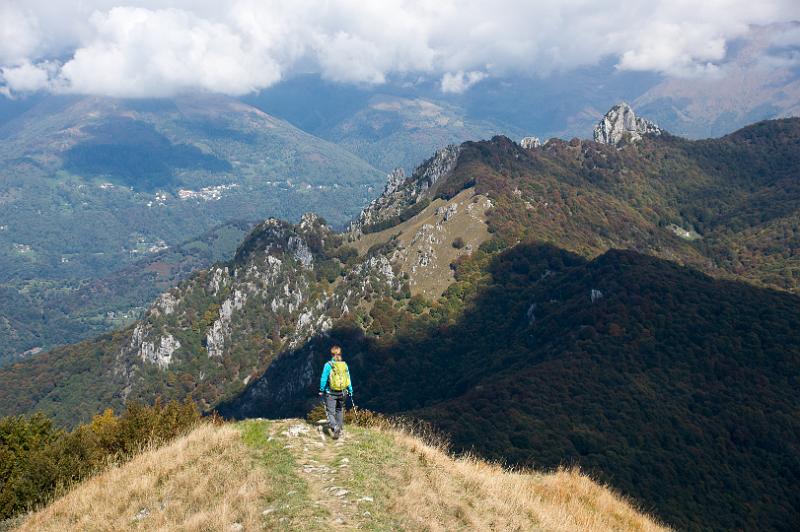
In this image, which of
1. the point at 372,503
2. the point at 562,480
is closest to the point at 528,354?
the point at 562,480

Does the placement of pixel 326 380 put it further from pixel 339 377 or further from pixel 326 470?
pixel 326 470

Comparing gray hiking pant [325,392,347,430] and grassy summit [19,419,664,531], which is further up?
gray hiking pant [325,392,347,430]

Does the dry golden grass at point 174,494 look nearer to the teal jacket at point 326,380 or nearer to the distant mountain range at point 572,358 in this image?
the teal jacket at point 326,380

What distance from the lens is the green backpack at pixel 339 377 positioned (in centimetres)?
2314

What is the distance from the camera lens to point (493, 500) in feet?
63.9

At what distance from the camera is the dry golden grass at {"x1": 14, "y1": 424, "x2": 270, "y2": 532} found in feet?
55.4

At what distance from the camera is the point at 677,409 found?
7675 centimetres

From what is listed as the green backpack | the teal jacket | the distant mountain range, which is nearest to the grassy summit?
the teal jacket

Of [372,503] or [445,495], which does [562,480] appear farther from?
[372,503]

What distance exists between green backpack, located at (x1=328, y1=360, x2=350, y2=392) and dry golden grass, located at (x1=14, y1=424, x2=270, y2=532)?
→ 4.07 metres

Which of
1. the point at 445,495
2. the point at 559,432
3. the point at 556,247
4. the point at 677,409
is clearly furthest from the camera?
the point at 556,247

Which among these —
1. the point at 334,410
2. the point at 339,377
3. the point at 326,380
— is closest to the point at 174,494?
the point at 334,410

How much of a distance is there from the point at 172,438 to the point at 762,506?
59.4m

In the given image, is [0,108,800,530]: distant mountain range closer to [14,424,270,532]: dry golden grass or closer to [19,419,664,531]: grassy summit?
[19,419,664,531]: grassy summit
